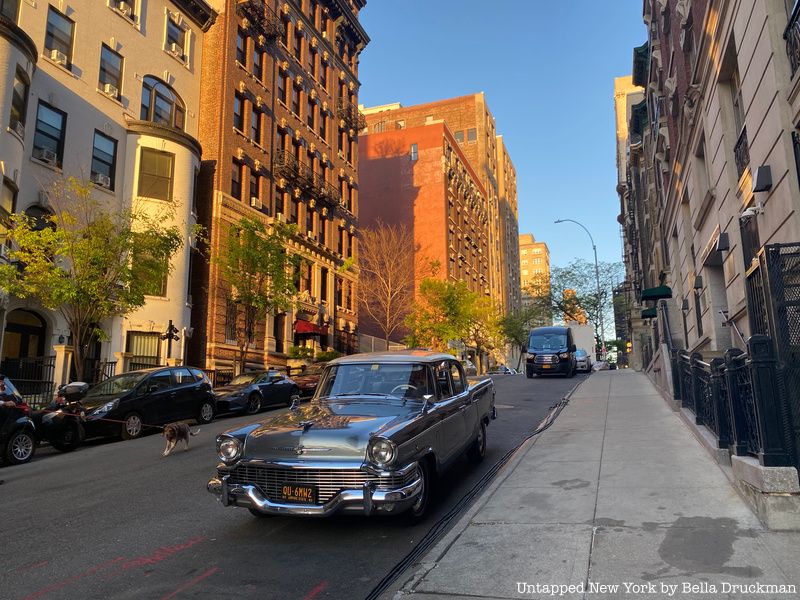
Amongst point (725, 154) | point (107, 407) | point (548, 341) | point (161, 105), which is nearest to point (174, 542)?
point (107, 407)

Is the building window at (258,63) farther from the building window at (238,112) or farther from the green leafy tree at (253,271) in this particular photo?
the green leafy tree at (253,271)

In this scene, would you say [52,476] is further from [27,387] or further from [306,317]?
[306,317]

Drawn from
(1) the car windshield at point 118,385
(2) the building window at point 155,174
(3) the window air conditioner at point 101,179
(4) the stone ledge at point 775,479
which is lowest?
(4) the stone ledge at point 775,479

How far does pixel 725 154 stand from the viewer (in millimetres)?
13211

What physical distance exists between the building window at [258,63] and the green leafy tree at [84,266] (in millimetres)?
16639

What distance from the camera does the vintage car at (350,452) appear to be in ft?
16.9

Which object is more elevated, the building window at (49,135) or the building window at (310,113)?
the building window at (310,113)

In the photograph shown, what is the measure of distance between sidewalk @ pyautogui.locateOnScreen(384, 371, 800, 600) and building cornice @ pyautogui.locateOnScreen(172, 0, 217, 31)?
27.9 metres

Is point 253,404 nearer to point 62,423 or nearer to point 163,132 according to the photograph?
point 62,423

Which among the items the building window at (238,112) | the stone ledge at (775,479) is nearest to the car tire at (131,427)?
the stone ledge at (775,479)

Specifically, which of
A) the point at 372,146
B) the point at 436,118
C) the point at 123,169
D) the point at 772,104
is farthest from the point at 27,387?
the point at 436,118

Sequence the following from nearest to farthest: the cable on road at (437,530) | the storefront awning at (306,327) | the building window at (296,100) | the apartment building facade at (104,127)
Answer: the cable on road at (437,530), the apartment building facade at (104,127), the storefront awning at (306,327), the building window at (296,100)

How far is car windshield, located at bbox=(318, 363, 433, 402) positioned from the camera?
6816 mm

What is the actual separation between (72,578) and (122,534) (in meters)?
1.18
